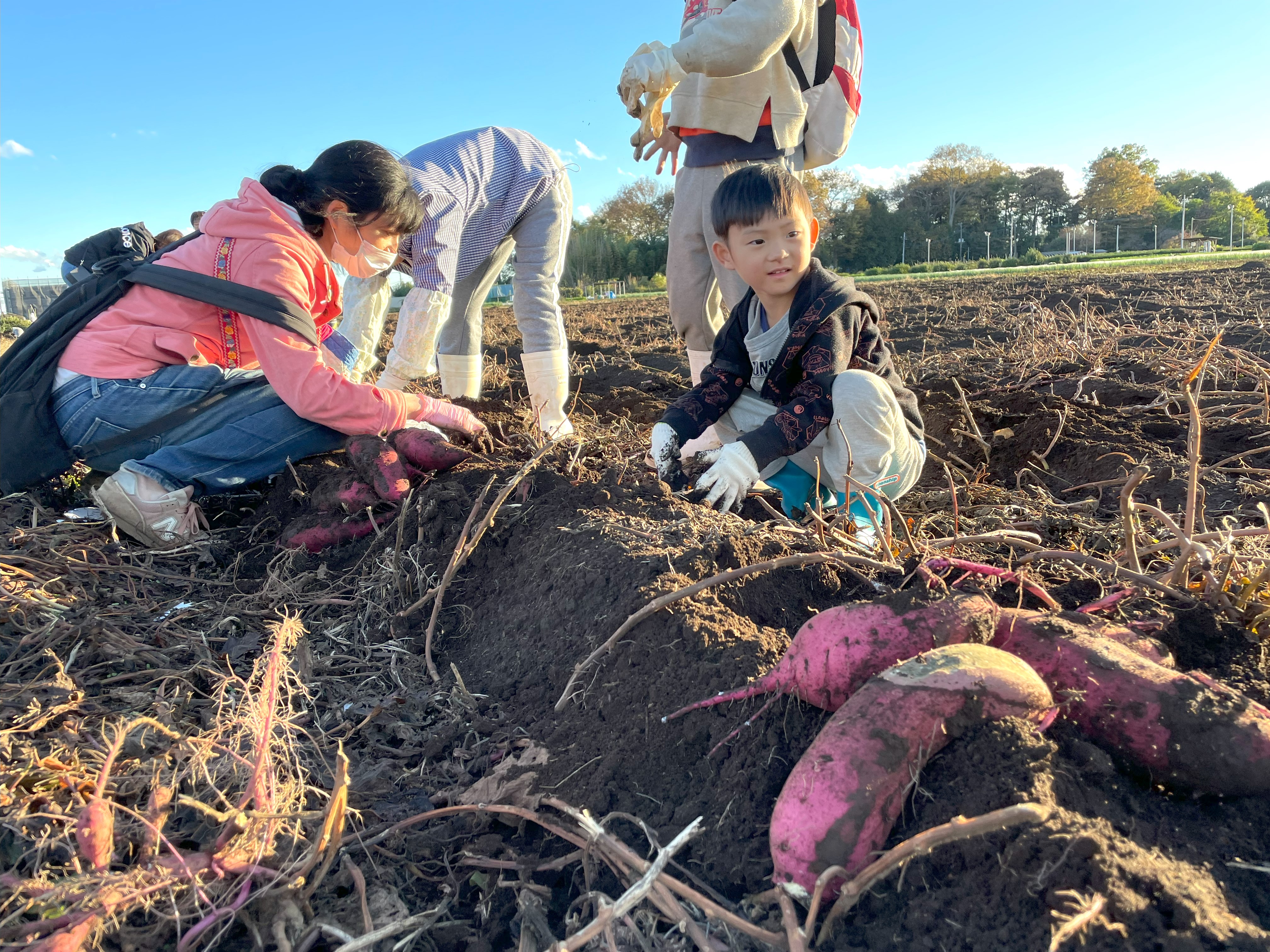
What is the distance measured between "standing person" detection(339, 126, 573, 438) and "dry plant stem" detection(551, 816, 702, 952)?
2003 millimetres

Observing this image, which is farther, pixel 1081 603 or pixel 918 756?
pixel 1081 603

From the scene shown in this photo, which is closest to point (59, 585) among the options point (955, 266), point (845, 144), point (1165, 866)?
point (1165, 866)

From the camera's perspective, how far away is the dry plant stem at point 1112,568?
4.13ft

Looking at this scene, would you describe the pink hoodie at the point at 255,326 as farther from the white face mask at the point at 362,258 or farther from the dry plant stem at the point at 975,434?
the dry plant stem at the point at 975,434

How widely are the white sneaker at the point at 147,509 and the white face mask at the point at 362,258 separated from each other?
1.00m

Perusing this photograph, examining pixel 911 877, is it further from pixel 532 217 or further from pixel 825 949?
pixel 532 217

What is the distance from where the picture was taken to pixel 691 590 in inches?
56.1

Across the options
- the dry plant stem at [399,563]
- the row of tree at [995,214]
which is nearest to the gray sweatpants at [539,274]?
the dry plant stem at [399,563]

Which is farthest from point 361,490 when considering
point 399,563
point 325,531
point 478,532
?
point 478,532

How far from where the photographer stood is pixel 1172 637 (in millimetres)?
1277

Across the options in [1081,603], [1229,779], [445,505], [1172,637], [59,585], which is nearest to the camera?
[1229,779]

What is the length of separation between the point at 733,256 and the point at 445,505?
127 cm

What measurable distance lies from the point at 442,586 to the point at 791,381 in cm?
138

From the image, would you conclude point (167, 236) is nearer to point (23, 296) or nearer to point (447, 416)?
point (447, 416)
